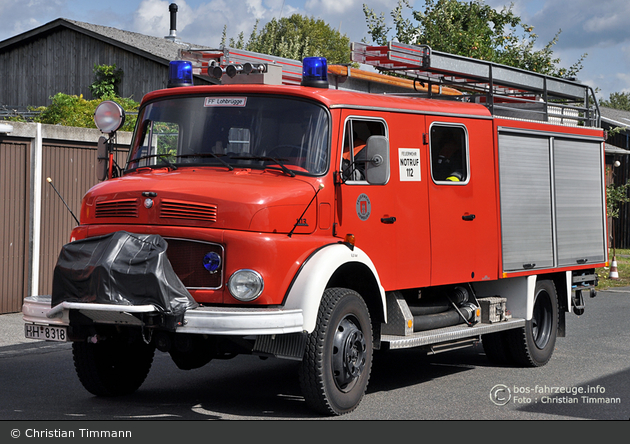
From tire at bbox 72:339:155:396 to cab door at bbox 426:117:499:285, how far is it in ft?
9.27

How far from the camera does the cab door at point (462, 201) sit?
27.5ft

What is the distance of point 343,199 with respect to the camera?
285 inches

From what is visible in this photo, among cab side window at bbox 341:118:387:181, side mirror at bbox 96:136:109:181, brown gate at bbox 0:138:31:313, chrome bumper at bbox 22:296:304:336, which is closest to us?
chrome bumper at bbox 22:296:304:336

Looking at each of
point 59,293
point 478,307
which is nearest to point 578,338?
point 478,307

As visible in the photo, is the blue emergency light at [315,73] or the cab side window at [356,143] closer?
the cab side window at [356,143]

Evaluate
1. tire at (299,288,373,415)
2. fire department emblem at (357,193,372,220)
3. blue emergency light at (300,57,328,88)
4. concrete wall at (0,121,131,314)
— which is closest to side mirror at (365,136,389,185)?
fire department emblem at (357,193,372,220)

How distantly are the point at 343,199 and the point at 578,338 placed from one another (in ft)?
19.3

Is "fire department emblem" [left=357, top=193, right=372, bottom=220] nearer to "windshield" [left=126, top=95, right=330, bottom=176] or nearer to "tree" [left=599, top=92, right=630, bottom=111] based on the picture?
"windshield" [left=126, top=95, right=330, bottom=176]

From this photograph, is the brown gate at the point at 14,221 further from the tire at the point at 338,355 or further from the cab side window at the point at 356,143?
the tire at the point at 338,355

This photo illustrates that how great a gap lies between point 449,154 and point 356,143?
1461mm

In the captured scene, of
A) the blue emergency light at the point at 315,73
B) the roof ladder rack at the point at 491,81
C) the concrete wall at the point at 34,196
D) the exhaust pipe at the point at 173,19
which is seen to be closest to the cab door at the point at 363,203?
the blue emergency light at the point at 315,73

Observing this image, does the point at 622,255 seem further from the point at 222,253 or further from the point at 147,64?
the point at 222,253

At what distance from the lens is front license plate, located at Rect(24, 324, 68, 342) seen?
6.53m

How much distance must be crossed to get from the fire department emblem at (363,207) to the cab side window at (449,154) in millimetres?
1109
